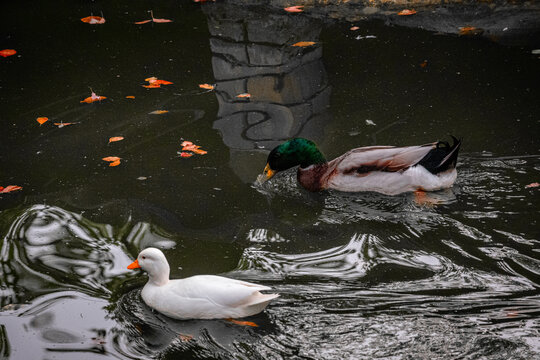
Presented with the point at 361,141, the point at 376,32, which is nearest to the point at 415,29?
the point at 376,32

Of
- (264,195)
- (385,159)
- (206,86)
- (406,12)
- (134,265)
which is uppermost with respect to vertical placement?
(406,12)

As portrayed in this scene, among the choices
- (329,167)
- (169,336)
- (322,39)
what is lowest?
(169,336)

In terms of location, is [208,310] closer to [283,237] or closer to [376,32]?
[283,237]

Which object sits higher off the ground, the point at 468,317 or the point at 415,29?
the point at 415,29

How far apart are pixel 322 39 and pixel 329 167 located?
11.5 ft

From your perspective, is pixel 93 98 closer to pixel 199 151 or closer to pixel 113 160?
pixel 113 160

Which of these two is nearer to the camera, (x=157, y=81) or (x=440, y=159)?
(x=440, y=159)

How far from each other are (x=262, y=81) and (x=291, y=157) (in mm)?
2119

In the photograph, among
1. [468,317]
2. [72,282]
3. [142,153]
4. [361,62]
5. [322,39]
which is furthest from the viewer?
[322,39]

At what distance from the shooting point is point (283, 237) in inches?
199

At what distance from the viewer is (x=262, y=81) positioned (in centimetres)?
765

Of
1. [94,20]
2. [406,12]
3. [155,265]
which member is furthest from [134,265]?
[406,12]

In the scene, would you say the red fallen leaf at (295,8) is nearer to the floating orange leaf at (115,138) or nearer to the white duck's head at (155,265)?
the floating orange leaf at (115,138)

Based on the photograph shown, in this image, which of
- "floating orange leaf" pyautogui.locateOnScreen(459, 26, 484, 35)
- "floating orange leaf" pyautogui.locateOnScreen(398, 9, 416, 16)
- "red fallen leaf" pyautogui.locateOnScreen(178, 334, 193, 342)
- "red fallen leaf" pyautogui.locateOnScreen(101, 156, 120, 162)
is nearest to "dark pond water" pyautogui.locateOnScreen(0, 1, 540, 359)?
"red fallen leaf" pyautogui.locateOnScreen(178, 334, 193, 342)
